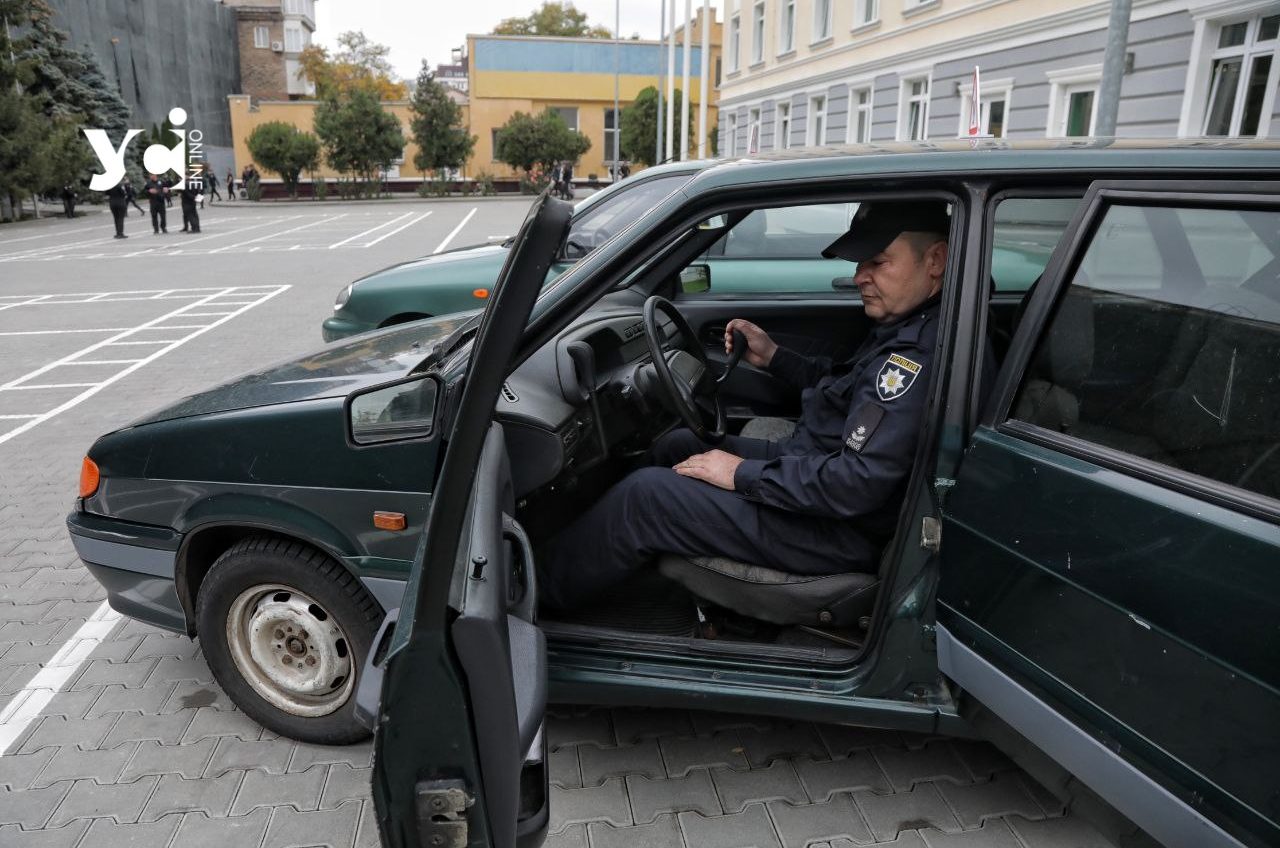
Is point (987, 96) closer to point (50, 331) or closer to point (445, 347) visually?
point (50, 331)

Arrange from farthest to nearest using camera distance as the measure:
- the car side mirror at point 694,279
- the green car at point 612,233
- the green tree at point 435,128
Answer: the green tree at point 435,128 < the green car at point 612,233 < the car side mirror at point 694,279

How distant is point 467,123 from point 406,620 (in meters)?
Result: 54.6

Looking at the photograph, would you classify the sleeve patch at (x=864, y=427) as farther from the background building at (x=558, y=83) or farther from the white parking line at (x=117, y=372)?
the background building at (x=558, y=83)

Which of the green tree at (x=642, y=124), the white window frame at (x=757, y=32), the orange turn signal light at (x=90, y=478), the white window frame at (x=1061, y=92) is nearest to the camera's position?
the orange turn signal light at (x=90, y=478)

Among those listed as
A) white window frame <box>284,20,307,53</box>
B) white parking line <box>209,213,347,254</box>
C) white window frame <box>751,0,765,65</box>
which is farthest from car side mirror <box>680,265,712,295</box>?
white window frame <box>284,20,307,53</box>

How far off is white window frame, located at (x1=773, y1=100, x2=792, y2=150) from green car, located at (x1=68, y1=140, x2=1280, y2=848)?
90.0 ft

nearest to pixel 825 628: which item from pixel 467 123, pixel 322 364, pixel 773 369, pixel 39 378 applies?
pixel 773 369

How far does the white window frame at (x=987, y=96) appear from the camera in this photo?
1680 centimetres

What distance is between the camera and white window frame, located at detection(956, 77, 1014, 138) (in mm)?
16797

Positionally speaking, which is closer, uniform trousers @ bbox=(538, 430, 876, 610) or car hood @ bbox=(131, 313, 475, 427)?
uniform trousers @ bbox=(538, 430, 876, 610)

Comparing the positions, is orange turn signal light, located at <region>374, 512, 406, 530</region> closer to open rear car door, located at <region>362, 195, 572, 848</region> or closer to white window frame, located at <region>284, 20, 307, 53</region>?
open rear car door, located at <region>362, 195, 572, 848</region>

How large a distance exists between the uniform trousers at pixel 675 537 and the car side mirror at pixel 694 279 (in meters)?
2.12

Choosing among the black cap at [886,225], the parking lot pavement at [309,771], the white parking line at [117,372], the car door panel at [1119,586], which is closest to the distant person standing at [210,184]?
the white parking line at [117,372]

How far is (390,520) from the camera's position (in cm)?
259
